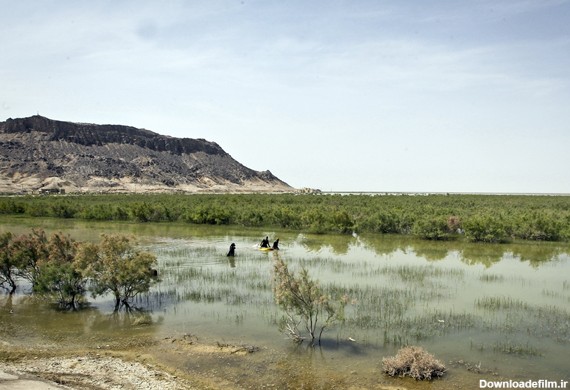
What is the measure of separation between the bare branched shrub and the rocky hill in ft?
406

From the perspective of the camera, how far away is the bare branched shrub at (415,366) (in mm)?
11203

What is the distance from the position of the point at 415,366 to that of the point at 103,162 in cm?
15484

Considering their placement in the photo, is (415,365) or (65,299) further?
(65,299)

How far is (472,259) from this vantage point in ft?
95.2

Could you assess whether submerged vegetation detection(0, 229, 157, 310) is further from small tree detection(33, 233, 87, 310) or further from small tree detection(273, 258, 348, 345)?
small tree detection(273, 258, 348, 345)

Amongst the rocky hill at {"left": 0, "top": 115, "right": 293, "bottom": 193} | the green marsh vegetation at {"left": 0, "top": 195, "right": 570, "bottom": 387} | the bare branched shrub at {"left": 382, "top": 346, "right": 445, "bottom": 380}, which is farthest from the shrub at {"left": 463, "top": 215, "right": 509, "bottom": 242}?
the rocky hill at {"left": 0, "top": 115, "right": 293, "bottom": 193}

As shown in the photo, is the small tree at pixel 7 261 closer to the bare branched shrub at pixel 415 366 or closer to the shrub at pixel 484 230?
the bare branched shrub at pixel 415 366

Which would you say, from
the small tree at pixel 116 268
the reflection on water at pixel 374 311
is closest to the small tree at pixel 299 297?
the reflection on water at pixel 374 311

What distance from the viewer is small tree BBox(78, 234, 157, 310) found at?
667 inches

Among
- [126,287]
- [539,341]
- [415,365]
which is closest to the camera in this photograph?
[415,365]

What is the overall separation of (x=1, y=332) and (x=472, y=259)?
25605 millimetres

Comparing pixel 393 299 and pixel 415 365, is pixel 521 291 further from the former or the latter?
pixel 415 365

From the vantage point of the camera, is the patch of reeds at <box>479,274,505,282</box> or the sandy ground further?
the patch of reeds at <box>479,274,505,282</box>

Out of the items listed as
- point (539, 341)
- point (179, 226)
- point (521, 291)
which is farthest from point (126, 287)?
point (179, 226)
